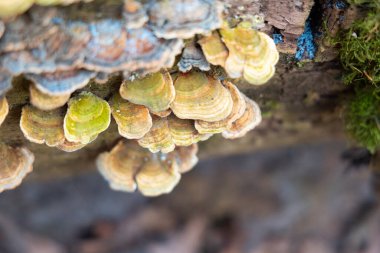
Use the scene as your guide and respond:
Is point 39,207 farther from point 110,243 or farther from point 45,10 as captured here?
point 45,10

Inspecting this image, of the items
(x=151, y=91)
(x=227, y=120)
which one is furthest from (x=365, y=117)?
(x=151, y=91)

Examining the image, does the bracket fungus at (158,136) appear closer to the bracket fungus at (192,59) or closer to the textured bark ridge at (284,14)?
the bracket fungus at (192,59)

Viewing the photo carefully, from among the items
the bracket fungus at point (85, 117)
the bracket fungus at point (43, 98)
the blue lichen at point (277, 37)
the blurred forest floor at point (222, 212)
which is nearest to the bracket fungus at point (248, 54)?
the blue lichen at point (277, 37)

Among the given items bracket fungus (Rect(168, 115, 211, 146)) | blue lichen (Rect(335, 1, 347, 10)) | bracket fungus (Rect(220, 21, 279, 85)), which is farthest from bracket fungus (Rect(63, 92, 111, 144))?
blue lichen (Rect(335, 1, 347, 10))

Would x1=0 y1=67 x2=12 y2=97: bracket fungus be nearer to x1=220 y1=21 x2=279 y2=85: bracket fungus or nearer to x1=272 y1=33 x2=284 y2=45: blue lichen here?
→ x1=220 y1=21 x2=279 y2=85: bracket fungus

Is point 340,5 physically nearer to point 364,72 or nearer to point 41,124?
point 364,72

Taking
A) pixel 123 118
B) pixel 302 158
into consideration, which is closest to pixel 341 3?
pixel 123 118
